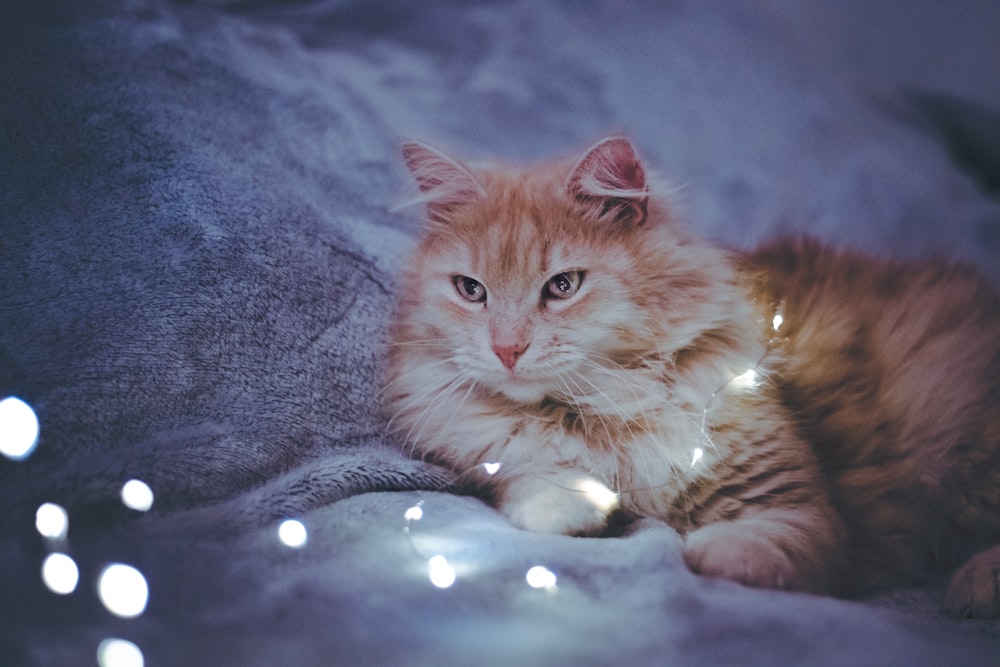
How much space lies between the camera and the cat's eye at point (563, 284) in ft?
3.27

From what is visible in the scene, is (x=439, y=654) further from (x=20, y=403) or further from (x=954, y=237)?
(x=954, y=237)

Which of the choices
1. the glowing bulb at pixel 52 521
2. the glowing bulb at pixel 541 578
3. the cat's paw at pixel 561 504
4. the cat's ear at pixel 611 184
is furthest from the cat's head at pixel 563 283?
the glowing bulb at pixel 52 521

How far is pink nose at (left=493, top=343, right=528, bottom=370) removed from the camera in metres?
0.97

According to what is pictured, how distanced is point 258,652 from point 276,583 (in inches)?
3.5

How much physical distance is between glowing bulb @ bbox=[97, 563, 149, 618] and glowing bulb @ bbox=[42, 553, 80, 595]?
0.03m

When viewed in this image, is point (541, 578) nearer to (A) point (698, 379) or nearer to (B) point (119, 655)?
(A) point (698, 379)

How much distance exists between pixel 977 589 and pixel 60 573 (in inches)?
44.8

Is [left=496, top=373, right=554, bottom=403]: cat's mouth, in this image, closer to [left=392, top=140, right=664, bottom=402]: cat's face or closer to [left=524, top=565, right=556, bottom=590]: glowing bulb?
[left=392, top=140, right=664, bottom=402]: cat's face

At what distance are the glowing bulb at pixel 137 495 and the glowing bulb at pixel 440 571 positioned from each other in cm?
41

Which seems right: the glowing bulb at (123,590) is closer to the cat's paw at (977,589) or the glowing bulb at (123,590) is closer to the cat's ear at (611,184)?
the cat's ear at (611,184)

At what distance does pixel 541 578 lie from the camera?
2.92 ft

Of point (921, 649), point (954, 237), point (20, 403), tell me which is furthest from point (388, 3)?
point (921, 649)

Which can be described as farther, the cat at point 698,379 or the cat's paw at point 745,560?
the cat at point 698,379

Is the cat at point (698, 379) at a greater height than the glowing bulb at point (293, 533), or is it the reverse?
the cat at point (698, 379)
